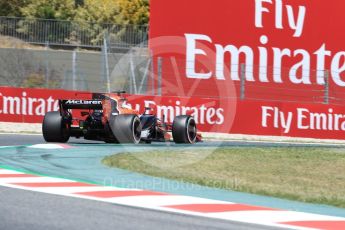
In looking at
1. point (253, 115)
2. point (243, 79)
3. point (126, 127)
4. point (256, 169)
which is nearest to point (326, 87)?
point (243, 79)

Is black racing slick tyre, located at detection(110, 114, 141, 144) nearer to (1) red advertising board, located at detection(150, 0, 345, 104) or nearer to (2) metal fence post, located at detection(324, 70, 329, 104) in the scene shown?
(2) metal fence post, located at detection(324, 70, 329, 104)

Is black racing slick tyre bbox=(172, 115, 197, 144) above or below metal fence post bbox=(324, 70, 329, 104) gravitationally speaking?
below

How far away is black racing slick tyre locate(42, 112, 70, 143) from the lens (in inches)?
594

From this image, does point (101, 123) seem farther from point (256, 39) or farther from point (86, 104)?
point (256, 39)

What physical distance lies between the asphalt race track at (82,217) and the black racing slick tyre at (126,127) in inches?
265

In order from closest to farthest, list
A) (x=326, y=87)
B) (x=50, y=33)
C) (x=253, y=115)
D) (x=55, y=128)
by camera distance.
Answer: (x=55, y=128) → (x=253, y=115) → (x=326, y=87) → (x=50, y=33)

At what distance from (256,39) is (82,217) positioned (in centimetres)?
2129

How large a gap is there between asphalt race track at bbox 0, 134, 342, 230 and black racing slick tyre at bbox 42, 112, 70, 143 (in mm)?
7153

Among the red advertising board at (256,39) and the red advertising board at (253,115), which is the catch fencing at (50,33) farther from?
the red advertising board at (253,115)

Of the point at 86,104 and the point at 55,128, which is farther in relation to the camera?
the point at 55,128

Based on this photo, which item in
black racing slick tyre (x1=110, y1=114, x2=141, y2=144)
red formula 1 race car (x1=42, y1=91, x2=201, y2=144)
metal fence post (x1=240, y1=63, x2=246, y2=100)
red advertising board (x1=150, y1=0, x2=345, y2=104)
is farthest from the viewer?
red advertising board (x1=150, y1=0, x2=345, y2=104)

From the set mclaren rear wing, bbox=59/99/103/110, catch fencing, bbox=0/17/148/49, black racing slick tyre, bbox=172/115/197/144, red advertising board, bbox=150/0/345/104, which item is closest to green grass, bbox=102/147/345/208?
black racing slick tyre, bbox=172/115/197/144

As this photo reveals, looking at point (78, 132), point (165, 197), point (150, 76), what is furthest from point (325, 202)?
point (150, 76)

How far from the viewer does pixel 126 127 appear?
14.7 metres
